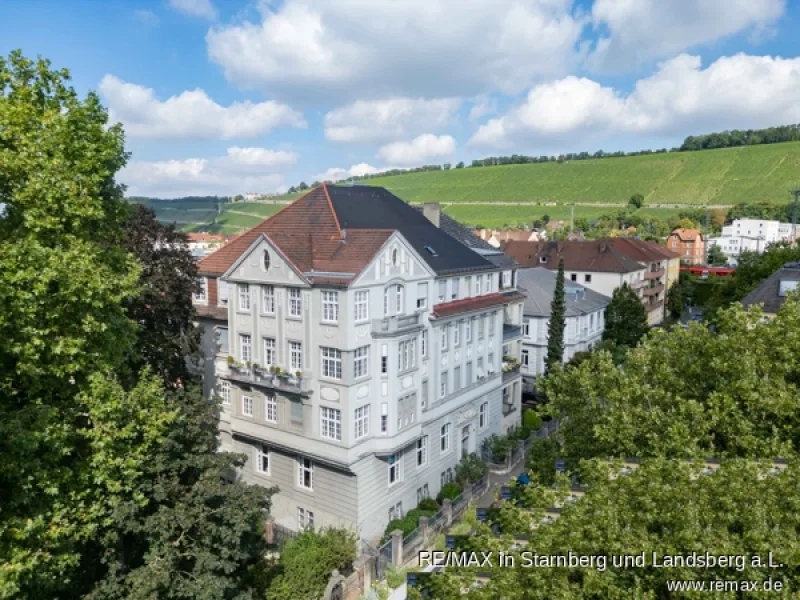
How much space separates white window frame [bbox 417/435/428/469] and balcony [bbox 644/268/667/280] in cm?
5509

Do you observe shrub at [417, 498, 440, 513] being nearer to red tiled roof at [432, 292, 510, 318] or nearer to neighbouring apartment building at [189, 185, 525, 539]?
neighbouring apartment building at [189, 185, 525, 539]

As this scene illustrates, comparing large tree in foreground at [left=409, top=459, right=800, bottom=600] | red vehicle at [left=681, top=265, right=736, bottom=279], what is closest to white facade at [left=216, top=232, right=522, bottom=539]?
large tree in foreground at [left=409, top=459, right=800, bottom=600]

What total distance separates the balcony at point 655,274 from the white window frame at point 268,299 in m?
61.2

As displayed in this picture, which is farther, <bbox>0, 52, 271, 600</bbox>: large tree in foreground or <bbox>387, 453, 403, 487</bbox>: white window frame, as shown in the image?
<bbox>387, 453, 403, 487</bbox>: white window frame

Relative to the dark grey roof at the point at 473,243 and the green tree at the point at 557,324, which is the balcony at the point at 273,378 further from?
the green tree at the point at 557,324

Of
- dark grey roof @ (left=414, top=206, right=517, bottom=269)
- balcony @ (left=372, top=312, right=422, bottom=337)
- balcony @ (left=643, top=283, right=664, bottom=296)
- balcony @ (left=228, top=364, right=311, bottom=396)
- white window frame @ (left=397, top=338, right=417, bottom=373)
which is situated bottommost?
balcony @ (left=643, top=283, right=664, bottom=296)

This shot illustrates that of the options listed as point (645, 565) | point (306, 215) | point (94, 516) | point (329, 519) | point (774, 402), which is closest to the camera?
point (645, 565)

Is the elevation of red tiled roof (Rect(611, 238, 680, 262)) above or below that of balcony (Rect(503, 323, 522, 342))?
above

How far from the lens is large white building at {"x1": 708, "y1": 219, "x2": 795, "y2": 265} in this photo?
131125 mm

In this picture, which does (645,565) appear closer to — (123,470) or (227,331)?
(123,470)

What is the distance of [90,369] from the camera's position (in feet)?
59.5

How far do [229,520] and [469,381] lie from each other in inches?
798

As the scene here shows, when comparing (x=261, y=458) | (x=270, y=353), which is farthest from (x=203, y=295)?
(x=261, y=458)

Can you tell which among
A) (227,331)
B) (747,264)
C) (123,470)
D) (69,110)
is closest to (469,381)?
(227,331)
